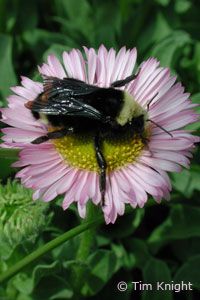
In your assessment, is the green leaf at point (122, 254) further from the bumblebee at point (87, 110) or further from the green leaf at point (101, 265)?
the bumblebee at point (87, 110)

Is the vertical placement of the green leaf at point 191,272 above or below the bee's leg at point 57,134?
below

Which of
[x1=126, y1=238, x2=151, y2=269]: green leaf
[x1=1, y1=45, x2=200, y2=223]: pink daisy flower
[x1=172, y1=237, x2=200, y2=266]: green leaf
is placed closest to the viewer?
[x1=1, y1=45, x2=200, y2=223]: pink daisy flower

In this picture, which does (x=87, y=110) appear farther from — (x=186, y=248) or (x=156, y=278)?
(x=186, y=248)

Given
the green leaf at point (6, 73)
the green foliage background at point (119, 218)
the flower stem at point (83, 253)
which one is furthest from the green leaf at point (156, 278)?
the green leaf at point (6, 73)

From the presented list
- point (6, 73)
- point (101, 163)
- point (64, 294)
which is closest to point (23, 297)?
point (64, 294)

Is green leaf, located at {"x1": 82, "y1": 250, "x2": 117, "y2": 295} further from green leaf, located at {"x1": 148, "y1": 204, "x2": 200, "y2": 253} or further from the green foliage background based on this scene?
green leaf, located at {"x1": 148, "y1": 204, "x2": 200, "y2": 253}

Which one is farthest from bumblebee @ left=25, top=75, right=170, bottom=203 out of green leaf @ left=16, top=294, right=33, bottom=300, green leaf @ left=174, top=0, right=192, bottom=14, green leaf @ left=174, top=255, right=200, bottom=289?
green leaf @ left=174, top=0, right=192, bottom=14

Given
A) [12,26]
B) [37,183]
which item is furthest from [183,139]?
[12,26]
